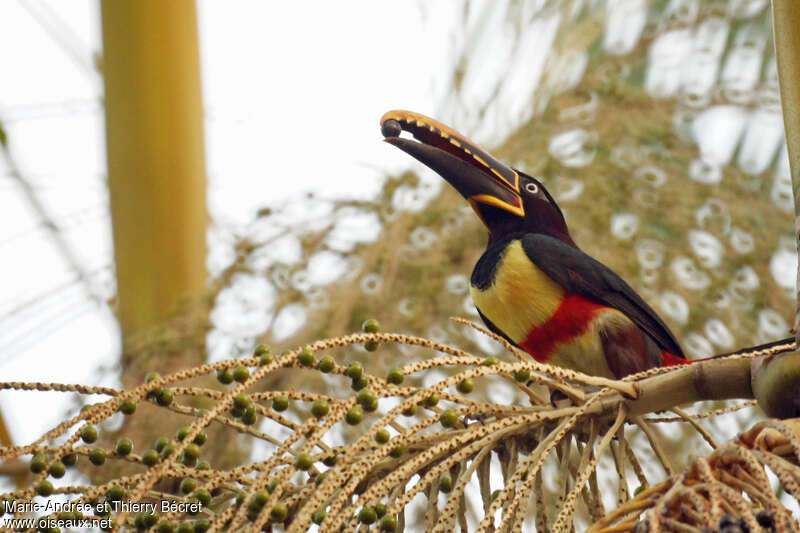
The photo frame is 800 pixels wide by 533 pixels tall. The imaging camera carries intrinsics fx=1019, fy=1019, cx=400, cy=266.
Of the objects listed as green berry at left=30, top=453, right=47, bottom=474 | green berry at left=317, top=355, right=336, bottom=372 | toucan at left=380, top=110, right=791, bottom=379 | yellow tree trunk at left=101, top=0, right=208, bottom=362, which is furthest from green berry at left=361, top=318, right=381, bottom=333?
yellow tree trunk at left=101, top=0, right=208, bottom=362

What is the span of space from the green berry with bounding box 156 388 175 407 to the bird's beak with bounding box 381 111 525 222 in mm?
861

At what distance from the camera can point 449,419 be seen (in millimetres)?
1164

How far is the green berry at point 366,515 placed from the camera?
1.03 m

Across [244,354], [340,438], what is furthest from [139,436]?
[340,438]

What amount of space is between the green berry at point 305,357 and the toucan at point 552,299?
3.44 ft

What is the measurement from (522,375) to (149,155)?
1.54 meters

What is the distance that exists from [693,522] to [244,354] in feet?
4.64

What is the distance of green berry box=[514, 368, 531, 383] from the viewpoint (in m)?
1.09

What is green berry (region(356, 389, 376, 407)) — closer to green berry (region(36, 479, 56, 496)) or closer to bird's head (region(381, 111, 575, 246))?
green berry (region(36, 479, 56, 496))

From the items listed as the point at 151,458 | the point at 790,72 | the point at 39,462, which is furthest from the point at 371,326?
the point at 790,72

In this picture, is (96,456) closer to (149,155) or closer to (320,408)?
(320,408)

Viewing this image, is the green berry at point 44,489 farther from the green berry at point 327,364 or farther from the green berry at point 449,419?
the green berry at point 449,419

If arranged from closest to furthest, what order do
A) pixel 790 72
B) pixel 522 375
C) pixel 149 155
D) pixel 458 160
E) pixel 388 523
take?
pixel 388 523 < pixel 522 375 < pixel 790 72 < pixel 458 160 < pixel 149 155

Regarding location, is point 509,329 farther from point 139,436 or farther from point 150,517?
point 150,517
